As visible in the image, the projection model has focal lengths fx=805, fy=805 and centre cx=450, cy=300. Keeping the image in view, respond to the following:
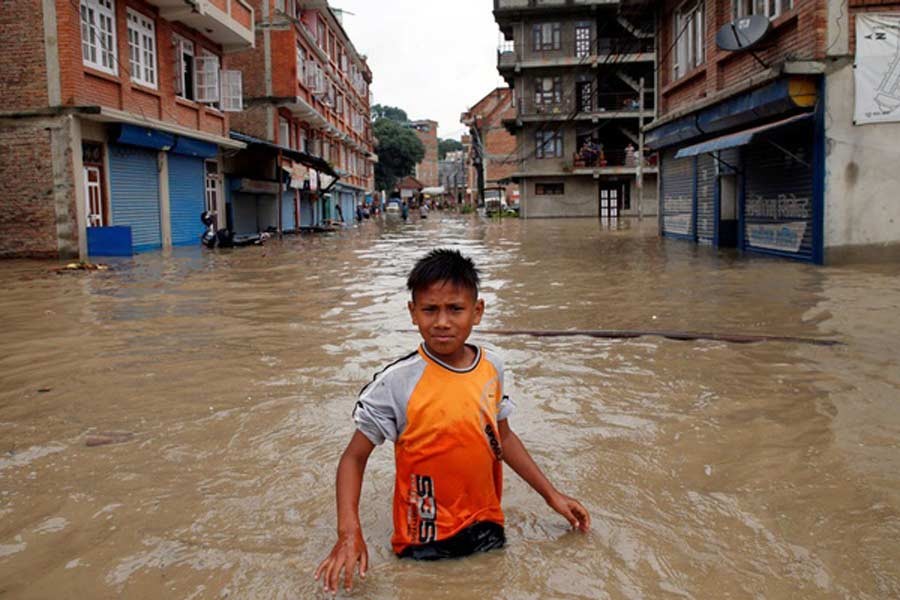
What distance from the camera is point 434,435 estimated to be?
2.71 metres

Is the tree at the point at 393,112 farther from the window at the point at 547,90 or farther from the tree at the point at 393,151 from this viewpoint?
the window at the point at 547,90

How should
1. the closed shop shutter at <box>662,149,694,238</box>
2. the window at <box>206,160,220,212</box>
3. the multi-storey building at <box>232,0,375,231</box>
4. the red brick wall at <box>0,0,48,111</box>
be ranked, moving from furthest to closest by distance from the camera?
the multi-storey building at <box>232,0,375,231</box> < the window at <box>206,160,220,212</box> < the closed shop shutter at <box>662,149,694,238</box> < the red brick wall at <box>0,0,48,111</box>

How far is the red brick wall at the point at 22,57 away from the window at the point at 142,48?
3017 mm

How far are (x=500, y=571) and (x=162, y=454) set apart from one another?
2.02 m

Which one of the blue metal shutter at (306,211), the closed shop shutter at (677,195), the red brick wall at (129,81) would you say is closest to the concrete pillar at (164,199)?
the red brick wall at (129,81)

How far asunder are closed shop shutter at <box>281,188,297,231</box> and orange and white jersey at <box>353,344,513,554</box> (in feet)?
106

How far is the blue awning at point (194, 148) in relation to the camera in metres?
21.7

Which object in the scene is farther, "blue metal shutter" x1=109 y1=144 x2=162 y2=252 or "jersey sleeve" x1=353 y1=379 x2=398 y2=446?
"blue metal shutter" x1=109 y1=144 x2=162 y2=252

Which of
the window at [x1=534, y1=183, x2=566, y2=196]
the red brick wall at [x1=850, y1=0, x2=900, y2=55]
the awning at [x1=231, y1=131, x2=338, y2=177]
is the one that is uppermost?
the red brick wall at [x1=850, y1=0, x2=900, y2=55]

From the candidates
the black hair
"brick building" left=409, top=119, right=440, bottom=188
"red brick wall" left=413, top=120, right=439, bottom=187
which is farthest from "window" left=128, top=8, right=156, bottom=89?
"red brick wall" left=413, top=120, right=439, bottom=187

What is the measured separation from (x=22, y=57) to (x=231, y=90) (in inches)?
332

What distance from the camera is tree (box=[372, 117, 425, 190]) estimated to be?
8300 centimetres

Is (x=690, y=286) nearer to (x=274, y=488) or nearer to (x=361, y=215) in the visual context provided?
(x=274, y=488)

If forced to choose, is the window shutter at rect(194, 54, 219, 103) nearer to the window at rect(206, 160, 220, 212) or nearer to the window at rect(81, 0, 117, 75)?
the window at rect(206, 160, 220, 212)
